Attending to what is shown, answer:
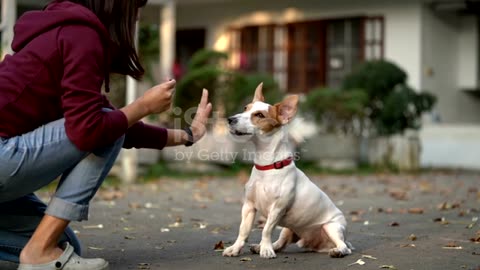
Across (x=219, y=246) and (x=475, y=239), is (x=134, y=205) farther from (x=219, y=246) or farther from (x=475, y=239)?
(x=475, y=239)

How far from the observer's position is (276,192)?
441cm

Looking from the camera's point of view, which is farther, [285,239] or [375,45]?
[375,45]

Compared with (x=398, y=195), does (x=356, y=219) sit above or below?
above

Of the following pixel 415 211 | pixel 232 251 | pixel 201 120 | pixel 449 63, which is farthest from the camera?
pixel 449 63

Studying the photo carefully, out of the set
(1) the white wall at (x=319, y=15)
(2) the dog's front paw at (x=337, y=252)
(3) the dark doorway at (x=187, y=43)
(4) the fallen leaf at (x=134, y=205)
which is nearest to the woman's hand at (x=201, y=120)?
(2) the dog's front paw at (x=337, y=252)

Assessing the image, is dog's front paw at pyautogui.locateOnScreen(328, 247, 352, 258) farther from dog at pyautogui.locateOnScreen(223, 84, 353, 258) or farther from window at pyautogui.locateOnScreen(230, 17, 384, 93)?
window at pyautogui.locateOnScreen(230, 17, 384, 93)

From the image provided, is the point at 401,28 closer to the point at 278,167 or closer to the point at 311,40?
the point at 311,40

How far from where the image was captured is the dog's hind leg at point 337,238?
4.46 meters

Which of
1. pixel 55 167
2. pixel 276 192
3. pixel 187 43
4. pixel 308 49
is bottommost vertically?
pixel 276 192

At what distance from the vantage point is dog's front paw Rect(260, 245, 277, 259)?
4426 mm

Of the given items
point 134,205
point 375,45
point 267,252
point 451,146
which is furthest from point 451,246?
point 375,45

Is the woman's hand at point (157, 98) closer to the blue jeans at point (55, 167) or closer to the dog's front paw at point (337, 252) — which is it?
the blue jeans at point (55, 167)

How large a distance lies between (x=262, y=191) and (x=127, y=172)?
6663 millimetres

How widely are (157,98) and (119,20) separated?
1.37 feet
